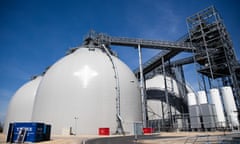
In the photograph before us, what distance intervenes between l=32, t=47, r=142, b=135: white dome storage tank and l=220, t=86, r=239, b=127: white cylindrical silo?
1366 centimetres

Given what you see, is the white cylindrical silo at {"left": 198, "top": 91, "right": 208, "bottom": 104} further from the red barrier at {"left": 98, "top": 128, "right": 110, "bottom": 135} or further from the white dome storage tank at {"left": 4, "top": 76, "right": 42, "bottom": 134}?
the white dome storage tank at {"left": 4, "top": 76, "right": 42, "bottom": 134}

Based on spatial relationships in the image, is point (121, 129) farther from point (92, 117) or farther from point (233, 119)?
point (233, 119)

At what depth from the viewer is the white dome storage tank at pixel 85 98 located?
2316 centimetres

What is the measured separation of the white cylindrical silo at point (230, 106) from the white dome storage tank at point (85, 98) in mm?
13660

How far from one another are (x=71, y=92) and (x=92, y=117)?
4877mm

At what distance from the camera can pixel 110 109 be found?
24578 mm

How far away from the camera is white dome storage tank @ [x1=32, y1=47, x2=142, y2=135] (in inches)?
912

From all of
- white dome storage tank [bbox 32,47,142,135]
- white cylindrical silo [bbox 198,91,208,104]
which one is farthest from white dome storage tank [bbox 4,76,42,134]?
white cylindrical silo [bbox 198,91,208,104]

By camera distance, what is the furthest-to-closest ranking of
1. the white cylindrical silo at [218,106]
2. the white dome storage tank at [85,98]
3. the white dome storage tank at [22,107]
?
the white dome storage tank at [22,107], the white cylindrical silo at [218,106], the white dome storage tank at [85,98]

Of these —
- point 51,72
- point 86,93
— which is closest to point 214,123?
point 86,93

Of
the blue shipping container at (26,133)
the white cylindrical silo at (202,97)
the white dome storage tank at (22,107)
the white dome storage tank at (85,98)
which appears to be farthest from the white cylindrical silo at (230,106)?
the white dome storage tank at (22,107)

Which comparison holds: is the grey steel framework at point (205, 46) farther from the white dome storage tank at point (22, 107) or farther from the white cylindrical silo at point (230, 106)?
the white dome storage tank at point (22, 107)

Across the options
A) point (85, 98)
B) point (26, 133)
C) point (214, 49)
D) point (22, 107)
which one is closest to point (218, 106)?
point (214, 49)

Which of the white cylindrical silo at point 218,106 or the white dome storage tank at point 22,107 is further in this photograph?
the white dome storage tank at point 22,107
